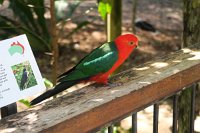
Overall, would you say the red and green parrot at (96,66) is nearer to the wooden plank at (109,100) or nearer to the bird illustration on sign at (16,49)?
the wooden plank at (109,100)

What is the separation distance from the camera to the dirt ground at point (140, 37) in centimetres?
660

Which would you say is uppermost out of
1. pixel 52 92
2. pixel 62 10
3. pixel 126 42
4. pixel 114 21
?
pixel 126 42

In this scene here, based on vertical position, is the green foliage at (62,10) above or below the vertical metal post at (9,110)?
below

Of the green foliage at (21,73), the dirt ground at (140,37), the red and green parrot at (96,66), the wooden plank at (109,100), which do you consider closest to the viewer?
the wooden plank at (109,100)

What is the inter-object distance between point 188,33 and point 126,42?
1165mm

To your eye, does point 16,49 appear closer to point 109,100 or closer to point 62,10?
point 109,100

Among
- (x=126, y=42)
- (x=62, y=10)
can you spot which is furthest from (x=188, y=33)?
(x=62, y=10)

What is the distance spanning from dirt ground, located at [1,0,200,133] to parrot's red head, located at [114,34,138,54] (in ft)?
10.2

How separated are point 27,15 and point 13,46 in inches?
179

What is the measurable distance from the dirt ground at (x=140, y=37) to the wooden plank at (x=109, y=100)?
3.20 meters

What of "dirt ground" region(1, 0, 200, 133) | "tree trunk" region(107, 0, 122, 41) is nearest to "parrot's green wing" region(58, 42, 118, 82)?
"tree trunk" region(107, 0, 122, 41)

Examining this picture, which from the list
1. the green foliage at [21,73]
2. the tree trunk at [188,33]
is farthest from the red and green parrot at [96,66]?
the tree trunk at [188,33]

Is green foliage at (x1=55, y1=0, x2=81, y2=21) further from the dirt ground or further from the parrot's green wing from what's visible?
the parrot's green wing

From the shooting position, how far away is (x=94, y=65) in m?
1.91
